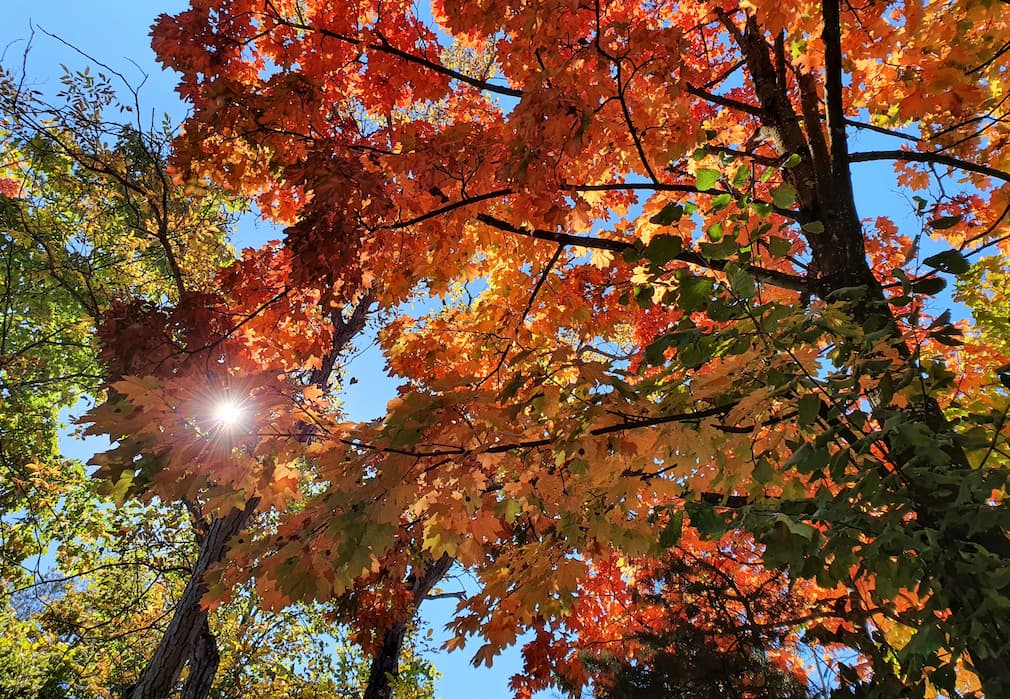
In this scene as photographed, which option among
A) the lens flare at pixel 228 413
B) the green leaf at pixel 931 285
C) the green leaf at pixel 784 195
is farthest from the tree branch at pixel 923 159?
the lens flare at pixel 228 413

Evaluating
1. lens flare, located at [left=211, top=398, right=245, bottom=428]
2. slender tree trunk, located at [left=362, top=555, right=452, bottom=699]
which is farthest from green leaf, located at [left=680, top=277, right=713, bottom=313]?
slender tree trunk, located at [left=362, top=555, right=452, bottom=699]

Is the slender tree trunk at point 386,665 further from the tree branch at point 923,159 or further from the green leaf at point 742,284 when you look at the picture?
the green leaf at point 742,284

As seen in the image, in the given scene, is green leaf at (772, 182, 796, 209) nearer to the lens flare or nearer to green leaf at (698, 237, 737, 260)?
green leaf at (698, 237, 737, 260)

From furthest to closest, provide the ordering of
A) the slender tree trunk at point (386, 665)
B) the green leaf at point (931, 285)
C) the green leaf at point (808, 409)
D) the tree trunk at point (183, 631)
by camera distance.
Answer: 1. the slender tree trunk at point (386, 665)
2. the tree trunk at point (183, 631)
3. the green leaf at point (931, 285)
4. the green leaf at point (808, 409)

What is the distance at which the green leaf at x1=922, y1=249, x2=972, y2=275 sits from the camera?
69.0 inches

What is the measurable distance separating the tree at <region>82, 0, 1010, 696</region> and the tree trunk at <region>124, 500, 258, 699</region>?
2524mm

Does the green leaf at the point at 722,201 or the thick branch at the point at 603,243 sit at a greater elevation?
the thick branch at the point at 603,243

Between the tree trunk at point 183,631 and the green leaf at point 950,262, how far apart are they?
18.5ft

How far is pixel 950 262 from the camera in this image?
1.79 metres

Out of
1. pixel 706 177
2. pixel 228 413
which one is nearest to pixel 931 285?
pixel 706 177

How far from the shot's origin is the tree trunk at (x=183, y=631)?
18.2 feet

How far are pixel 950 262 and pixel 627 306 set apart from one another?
74.2 inches

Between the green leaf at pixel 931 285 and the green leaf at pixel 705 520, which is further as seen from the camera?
the green leaf at pixel 931 285

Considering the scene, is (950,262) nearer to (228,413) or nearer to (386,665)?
(228,413)
